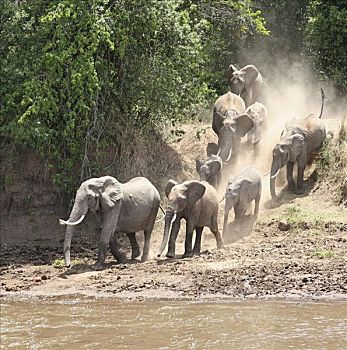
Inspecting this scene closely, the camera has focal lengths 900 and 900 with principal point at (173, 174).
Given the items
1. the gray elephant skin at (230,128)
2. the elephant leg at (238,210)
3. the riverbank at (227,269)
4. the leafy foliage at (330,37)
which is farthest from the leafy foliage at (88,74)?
the leafy foliage at (330,37)

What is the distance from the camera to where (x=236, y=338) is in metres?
10.2

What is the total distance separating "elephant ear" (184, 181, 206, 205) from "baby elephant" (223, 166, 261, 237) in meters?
1.50

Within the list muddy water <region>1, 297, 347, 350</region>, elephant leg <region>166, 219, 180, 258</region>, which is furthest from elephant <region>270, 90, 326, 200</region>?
muddy water <region>1, 297, 347, 350</region>

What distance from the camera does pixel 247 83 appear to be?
24188 mm

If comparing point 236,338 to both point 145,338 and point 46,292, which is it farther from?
point 46,292

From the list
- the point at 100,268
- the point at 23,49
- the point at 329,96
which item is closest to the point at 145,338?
the point at 100,268

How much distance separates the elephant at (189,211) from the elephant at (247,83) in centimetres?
794

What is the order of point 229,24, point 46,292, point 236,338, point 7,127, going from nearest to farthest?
point 236,338
point 46,292
point 7,127
point 229,24

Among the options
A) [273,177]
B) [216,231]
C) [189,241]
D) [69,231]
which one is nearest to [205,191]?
[216,231]

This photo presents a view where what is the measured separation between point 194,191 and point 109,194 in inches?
59.9

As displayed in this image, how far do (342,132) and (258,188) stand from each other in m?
3.09

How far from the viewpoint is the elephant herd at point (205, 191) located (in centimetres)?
1548

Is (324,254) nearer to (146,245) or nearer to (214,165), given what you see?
(146,245)

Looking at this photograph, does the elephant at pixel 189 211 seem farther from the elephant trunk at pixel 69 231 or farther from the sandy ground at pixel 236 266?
the elephant trunk at pixel 69 231
